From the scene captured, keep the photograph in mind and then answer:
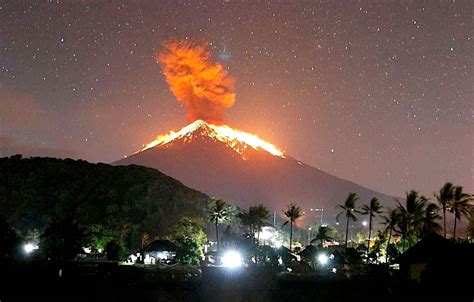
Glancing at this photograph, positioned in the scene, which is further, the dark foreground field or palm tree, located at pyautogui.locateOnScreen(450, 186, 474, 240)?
palm tree, located at pyautogui.locateOnScreen(450, 186, 474, 240)

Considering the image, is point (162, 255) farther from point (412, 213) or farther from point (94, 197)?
point (94, 197)

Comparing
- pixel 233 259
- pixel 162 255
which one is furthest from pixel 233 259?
pixel 162 255

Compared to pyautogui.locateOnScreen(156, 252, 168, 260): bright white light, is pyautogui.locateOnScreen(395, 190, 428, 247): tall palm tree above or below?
above

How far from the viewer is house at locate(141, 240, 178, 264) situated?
54500 mm

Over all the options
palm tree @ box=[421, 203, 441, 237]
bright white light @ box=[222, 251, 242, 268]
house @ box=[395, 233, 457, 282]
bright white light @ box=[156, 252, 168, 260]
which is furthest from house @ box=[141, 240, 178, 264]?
house @ box=[395, 233, 457, 282]

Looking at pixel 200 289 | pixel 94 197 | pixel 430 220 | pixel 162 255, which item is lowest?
pixel 200 289

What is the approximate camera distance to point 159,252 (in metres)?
55.4

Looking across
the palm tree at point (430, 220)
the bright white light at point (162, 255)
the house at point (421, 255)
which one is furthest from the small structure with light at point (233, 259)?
the palm tree at point (430, 220)

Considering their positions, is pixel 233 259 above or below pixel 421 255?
below

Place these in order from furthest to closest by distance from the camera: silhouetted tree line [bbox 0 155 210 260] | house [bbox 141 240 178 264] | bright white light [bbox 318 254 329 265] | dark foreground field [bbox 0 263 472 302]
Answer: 1. silhouetted tree line [bbox 0 155 210 260]
2. bright white light [bbox 318 254 329 265]
3. house [bbox 141 240 178 264]
4. dark foreground field [bbox 0 263 472 302]

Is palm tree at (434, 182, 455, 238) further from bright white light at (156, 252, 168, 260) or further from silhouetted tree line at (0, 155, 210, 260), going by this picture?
silhouetted tree line at (0, 155, 210, 260)

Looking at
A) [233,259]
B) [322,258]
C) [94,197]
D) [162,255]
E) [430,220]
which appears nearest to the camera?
[233,259]

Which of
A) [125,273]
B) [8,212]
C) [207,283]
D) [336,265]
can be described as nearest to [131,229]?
[8,212]

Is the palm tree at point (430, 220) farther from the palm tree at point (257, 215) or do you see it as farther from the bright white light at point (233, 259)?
the palm tree at point (257, 215)
